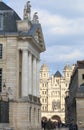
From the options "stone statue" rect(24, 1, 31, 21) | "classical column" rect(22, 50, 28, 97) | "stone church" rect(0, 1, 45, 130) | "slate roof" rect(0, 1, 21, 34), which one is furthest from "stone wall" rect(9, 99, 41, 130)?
"stone statue" rect(24, 1, 31, 21)

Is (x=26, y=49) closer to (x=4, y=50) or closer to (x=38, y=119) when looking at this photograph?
(x=4, y=50)

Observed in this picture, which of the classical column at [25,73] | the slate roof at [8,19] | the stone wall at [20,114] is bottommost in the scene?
the stone wall at [20,114]

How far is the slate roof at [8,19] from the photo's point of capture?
72.4 meters

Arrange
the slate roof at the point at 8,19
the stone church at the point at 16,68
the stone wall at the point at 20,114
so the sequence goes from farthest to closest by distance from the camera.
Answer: the slate roof at the point at 8,19, the stone church at the point at 16,68, the stone wall at the point at 20,114

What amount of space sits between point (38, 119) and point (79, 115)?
15012 millimetres

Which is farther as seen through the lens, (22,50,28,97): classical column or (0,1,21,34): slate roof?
(0,1,21,34): slate roof

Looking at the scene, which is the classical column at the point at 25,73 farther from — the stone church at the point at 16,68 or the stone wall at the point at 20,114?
the stone wall at the point at 20,114

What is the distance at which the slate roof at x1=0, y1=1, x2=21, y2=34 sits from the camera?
7238cm

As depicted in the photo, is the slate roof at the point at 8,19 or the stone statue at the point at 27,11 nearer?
the slate roof at the point at 8,19

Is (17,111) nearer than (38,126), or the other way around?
(17,111)

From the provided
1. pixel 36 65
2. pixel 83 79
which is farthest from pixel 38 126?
pixel 83 79

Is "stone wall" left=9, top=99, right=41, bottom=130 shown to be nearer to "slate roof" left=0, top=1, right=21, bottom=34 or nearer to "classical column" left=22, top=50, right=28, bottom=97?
"classical column" left=22, top=50, right=28, bottom=97

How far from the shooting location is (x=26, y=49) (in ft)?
234

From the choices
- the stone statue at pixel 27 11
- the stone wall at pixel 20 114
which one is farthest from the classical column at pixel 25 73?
the stone statue at pixel 27 11
